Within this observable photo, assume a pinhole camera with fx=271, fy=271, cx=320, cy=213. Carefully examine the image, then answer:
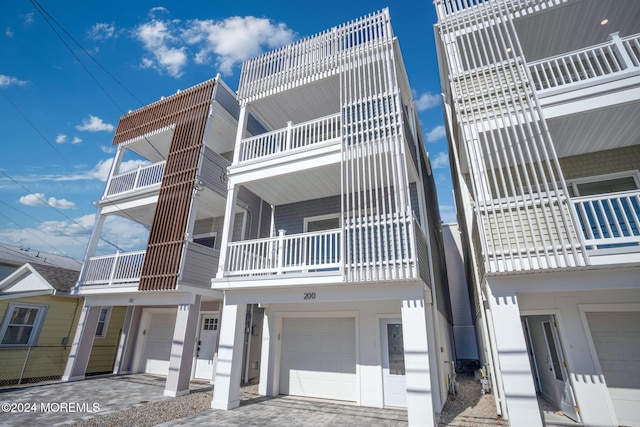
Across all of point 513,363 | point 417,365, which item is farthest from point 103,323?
point 513,363

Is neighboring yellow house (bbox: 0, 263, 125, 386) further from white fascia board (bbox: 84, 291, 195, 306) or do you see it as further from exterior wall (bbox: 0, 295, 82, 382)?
white fascia board (bbox: 84, 291, 195, 306)

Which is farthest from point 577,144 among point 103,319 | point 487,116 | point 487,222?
point 103,319

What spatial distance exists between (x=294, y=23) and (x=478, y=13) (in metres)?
5.91

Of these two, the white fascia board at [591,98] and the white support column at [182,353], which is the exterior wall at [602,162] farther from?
the white support column at [182,353]

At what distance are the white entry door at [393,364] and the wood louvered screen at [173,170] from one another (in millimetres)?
6386

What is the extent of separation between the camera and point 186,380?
7953 millimetres

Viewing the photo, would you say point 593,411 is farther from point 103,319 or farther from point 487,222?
point 103,319

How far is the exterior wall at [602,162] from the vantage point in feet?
21.0

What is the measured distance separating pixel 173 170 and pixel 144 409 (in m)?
7.32

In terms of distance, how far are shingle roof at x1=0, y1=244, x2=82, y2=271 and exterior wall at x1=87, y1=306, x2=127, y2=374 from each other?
450 cm

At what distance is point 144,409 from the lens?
21.4 ft

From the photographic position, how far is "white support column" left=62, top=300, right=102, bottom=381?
960cm

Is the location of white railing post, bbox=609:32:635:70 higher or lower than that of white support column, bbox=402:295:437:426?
higher

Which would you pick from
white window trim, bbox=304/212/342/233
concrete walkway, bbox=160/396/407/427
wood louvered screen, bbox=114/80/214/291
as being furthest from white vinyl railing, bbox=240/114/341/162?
concrete walkway, bbox=160/396/407/427
